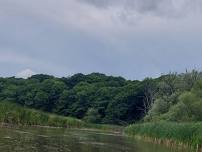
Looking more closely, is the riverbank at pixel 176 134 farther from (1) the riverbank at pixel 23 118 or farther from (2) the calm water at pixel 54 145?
(1) the riverbank at pixel 23 118

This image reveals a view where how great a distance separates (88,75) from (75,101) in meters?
33.1

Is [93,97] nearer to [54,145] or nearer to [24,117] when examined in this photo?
[24,117]

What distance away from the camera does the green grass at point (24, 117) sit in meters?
58.9

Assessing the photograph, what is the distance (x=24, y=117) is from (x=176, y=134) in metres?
22.5

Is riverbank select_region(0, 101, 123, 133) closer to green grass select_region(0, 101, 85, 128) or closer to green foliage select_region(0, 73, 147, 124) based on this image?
green grass select_region(0, 101, 85, 128)

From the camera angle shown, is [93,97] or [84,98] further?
[84,98]

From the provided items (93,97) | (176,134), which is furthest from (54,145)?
(93,97)

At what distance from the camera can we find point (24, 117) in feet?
211

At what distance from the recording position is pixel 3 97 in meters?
163

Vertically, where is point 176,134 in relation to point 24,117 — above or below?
below

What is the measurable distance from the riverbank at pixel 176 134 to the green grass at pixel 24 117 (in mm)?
14854

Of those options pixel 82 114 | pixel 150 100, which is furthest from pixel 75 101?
Result: pixel 150 100

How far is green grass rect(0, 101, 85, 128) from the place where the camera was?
193ft

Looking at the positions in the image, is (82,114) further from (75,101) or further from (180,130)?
(180,130)
